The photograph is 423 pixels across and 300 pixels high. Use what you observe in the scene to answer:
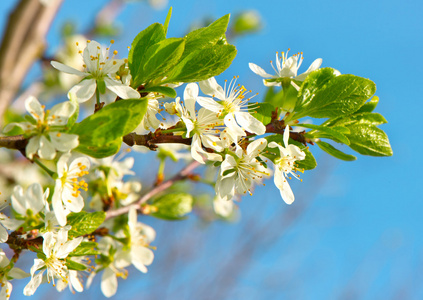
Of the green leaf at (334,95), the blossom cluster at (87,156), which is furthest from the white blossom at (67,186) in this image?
the green leaf at (334,95)

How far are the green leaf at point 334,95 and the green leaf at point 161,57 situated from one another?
337mm

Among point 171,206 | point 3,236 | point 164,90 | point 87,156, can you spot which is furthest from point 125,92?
point 171,206

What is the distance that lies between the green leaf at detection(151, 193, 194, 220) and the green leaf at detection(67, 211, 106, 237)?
46 cm

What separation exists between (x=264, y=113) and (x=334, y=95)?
173mm

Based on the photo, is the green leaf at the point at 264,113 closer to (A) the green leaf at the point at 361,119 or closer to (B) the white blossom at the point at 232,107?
(B) the white blossom at the point at 232,107

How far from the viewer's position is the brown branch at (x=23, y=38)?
2137 mm

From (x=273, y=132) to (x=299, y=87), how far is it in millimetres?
147

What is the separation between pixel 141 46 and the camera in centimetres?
101

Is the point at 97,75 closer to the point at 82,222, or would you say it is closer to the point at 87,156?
the point at 87,156

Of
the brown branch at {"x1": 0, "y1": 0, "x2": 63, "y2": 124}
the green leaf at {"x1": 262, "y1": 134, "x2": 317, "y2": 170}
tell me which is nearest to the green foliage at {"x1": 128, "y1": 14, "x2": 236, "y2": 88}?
the green leaf at {"x1": 262, "y1": 134, "x2": 317, "y2": 170}

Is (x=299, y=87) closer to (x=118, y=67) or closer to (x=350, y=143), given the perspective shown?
(x=350, y=143)

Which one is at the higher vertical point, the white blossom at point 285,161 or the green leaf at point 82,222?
the white blossom at point 285,161

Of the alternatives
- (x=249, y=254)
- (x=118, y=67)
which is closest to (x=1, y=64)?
(x=118, y=67)

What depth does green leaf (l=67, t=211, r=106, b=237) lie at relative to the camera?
1067 millimetres
